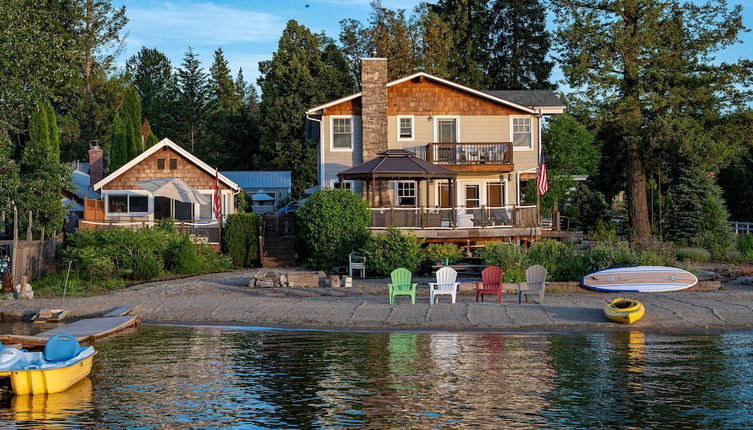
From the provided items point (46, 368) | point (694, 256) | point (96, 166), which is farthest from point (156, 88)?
point (46, 368)

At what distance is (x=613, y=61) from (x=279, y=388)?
34.0m

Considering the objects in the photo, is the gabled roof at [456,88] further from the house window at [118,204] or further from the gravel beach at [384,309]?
the gravel beach at [384,309]

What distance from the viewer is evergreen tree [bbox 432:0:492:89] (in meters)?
69.7

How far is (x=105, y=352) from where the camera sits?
20.6 metres

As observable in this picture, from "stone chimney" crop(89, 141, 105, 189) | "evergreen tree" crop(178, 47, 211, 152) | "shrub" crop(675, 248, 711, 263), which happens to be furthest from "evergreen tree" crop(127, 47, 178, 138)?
"shrub" crop(675, 248, 711, 263)

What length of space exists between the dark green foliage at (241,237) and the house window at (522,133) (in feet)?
42.7

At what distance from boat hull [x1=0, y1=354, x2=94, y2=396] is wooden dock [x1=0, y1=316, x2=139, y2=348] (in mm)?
3257

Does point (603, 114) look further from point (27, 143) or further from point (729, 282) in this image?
point (27, 143)

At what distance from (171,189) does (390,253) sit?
1154 centimetres

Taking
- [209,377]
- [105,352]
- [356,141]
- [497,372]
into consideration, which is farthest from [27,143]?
[497,372]

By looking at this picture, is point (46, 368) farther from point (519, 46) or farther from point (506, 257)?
point (519, 46)

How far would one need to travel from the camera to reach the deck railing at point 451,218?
121 feet

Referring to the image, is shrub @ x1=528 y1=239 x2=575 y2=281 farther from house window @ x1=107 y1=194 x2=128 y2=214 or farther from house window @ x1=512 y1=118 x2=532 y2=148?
house window @ x1=107 y1=194 x2=128 y2=214

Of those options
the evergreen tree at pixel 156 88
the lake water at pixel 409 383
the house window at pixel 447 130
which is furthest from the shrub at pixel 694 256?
Result: the evergreen tree at pixel 156 88
